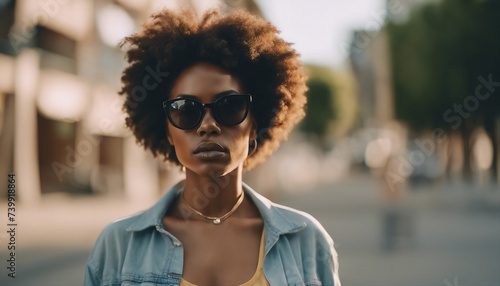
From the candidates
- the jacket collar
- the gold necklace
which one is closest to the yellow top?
the jacket collar

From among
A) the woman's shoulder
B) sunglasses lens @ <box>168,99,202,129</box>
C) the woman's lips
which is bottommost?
the woman's shoulder

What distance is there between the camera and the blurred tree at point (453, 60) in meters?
15.9

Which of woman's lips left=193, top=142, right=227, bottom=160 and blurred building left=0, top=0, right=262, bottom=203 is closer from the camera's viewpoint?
woman's lips left=193, top=142, right=227, bottom=160

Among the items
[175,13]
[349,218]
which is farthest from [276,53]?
[349,218]

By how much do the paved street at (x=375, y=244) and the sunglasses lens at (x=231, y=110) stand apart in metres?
4.90

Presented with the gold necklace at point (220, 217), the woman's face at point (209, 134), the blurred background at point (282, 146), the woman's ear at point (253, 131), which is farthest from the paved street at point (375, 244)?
the woman's face at point (209, 134)

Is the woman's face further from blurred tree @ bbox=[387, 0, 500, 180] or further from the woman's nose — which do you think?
blurred tree @ bbox=[387, 0, 500, 180]

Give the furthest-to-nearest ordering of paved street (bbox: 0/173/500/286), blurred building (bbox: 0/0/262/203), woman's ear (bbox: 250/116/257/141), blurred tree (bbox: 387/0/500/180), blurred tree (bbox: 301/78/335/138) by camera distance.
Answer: blurred tree (bbox: 301/78/335/138) < blurred tree (bbox: 387/0/500/180) < blurred building (bbox: 0/0/262/203) < paved street (bbox: 0/173/500/286) < woman's ear (bbox: 250/116/257/141)

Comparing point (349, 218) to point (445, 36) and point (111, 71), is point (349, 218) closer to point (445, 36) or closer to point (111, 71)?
point (445, 36)

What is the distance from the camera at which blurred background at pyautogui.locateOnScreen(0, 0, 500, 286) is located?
27.4ft

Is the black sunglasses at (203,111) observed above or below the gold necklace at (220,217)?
above

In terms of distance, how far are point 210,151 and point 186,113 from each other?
0.19 meters

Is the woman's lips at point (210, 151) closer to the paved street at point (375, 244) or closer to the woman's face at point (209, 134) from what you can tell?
the woman's face at point (209, 134)

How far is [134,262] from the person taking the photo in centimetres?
209
